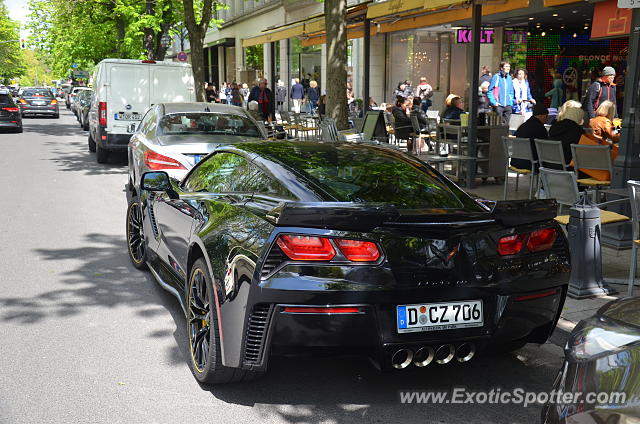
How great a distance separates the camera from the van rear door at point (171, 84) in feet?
54.4

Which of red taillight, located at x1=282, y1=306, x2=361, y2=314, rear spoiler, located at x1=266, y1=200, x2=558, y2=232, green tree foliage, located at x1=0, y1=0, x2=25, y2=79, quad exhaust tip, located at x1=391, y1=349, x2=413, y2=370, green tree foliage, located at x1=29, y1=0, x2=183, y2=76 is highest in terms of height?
green tree foliage, located at x1=0, y1=0, x2=25, y2=79

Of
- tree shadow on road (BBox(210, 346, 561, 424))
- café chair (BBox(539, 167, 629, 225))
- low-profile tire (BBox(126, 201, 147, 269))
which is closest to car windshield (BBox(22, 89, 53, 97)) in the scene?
low-profile tire (BBox(126, 201, 147, 269))

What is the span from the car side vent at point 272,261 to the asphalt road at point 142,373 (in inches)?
23.3

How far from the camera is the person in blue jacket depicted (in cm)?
1864

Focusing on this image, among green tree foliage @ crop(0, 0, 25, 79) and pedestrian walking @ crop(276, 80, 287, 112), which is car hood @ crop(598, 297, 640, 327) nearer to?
pedestrian walking @ crop(276, 80, 287, 112)

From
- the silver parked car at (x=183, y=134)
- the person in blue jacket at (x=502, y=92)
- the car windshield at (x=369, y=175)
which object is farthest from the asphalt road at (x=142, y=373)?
the person in blue jacket at (x=502, y=92)

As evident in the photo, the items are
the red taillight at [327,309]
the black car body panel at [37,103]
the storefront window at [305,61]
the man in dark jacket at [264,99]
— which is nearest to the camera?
the red taillight at [327,309]

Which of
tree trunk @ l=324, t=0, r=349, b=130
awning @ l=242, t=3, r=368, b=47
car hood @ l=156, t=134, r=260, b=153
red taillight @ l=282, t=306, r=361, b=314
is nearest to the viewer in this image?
red taillight @ l=282, t=306, r=361, b=314

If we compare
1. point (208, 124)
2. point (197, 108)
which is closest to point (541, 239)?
A: point (208, 124)

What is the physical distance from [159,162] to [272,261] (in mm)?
5997

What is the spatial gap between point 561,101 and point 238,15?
93.9 feet

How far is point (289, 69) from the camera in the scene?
3959 centimetres

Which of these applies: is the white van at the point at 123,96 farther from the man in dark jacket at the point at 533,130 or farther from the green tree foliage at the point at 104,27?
the green tree foliage at the point at 104,27

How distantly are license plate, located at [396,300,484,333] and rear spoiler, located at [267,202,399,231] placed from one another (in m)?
0.47
